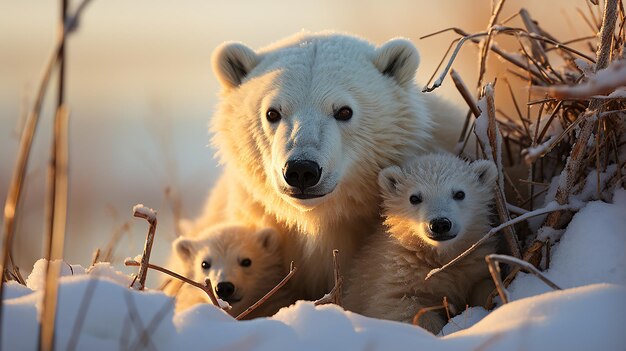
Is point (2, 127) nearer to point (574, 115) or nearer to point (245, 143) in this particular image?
point (245, 143)

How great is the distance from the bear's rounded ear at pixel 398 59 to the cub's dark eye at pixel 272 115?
2.17 ft

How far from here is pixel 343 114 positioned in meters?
4.24

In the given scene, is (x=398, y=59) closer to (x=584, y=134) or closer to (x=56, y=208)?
(x=584, y=134)

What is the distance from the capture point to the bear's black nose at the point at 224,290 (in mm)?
4637

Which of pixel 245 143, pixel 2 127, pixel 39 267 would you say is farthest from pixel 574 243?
pixel 2 127

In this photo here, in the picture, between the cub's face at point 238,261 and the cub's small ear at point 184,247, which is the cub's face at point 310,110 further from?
the cub's small ear at point 184,247

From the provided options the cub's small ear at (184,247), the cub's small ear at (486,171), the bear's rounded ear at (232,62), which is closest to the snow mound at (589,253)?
the cub's small ear at (486,171)

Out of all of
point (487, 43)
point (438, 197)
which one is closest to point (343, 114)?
point (438, 197)

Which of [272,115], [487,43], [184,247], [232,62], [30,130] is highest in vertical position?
[30,130]

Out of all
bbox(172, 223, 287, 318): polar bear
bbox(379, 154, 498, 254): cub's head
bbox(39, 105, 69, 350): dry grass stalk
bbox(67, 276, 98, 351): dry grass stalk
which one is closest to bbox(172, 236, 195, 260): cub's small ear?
bbox(172, 223, 287, 318): polar bear

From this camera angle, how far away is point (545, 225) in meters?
3.76

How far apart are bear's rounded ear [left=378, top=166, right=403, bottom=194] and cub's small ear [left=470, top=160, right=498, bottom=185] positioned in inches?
14.2

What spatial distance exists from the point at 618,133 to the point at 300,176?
146 cm

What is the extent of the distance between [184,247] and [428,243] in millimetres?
1789
